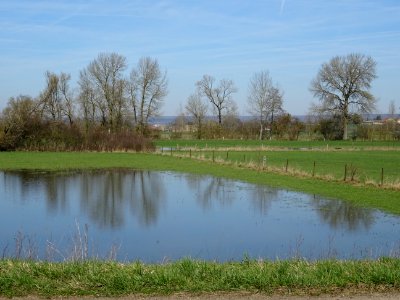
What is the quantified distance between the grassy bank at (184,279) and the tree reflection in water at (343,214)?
963 cm

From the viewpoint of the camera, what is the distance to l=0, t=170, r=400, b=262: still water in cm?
1161

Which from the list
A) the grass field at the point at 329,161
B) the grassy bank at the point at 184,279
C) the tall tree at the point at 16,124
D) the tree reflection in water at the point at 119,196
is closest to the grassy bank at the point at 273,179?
the grass field at the point at 329,161

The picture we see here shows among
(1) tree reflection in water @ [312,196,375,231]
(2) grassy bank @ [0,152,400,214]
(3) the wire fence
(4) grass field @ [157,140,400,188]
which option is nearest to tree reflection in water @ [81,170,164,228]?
(2) grassy bank @ [0,152,400,214]

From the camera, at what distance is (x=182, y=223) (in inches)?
629

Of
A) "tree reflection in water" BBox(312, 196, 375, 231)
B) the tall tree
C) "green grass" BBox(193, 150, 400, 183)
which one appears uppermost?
the tall tree

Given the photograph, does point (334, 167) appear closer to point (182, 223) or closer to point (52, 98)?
point (182, 223)

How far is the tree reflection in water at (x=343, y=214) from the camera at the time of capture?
15.9 m

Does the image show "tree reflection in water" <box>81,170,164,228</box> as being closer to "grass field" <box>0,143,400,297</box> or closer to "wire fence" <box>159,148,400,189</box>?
"grass field" <box>0,143,400,297</box>

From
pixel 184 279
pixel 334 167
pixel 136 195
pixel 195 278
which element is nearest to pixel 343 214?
pixel 136 195

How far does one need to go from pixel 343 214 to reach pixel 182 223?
620 cm

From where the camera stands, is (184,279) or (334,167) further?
(334,167)

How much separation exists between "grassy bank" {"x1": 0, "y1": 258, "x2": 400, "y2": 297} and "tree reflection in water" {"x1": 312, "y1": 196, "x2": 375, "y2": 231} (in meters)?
9.63

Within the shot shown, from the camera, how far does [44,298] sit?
535 centimetres

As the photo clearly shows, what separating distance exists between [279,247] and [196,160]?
32.6m
